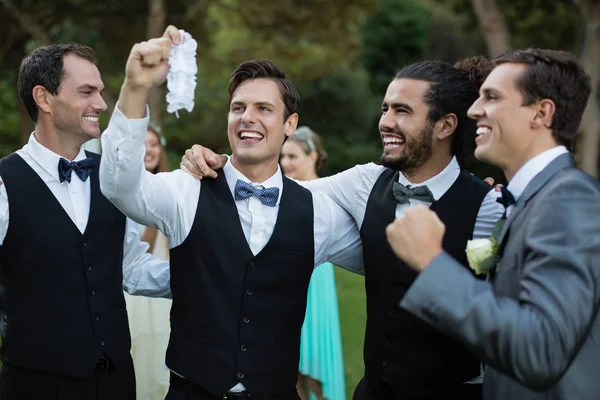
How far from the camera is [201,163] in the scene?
329 cm

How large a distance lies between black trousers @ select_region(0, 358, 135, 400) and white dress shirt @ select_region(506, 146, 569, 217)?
6.37 feet

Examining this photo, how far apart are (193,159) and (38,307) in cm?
90

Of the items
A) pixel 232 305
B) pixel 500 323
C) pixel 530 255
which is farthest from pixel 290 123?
pixel 500 323

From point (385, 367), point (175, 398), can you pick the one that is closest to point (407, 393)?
point (385, 367)

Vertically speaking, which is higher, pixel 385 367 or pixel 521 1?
pixel 521 1

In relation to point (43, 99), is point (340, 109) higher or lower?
higher

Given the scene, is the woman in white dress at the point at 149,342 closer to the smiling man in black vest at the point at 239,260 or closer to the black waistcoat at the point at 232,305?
the smiling man in black vest at the point at 239,260

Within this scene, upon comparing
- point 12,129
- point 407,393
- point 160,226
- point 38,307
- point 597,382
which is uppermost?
point 12,129

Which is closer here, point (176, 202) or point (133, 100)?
point (133, 100)

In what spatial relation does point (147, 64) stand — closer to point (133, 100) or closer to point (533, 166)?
point (133, 100)

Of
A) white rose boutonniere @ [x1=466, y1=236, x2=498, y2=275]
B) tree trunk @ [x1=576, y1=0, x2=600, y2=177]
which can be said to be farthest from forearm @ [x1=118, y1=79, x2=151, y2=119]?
tree trunk @ [x1=576, y1=0, x2=600, y2=177]

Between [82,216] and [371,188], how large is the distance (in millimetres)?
1291

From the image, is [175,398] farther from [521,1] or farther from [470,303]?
[521,1]

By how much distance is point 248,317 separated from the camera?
3.12 m
